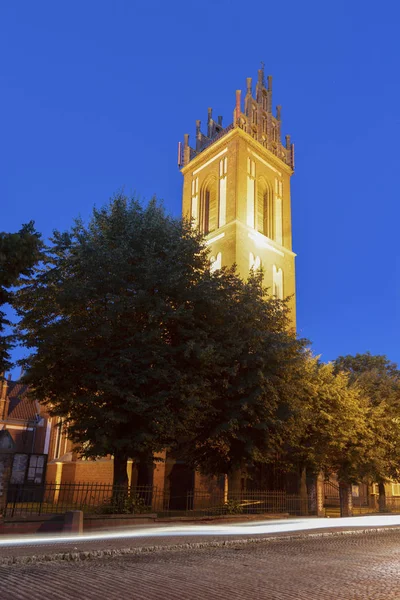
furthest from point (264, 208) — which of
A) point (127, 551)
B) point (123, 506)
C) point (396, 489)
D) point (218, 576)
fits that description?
point (218, 576)

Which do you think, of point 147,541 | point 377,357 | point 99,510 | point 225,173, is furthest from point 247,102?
point 147,541

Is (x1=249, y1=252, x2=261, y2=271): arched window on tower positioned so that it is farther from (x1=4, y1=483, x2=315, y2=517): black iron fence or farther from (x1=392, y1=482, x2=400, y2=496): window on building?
(x1=4, y1=483, x2=315, y2=517): black iron fence

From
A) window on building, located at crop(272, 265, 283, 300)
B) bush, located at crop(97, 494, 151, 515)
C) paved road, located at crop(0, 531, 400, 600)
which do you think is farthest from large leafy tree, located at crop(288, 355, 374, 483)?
window on building, located at crop(272, 265, 283, 300)

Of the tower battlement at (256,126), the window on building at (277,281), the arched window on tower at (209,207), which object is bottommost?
the window on building at (277,281)

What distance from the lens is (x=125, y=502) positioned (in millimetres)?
16453

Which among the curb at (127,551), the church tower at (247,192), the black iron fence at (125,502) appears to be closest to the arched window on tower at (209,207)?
the church tower at (247,192)

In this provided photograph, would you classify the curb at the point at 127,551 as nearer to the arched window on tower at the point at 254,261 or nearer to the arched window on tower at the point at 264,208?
the arched window on tower at the point at 254,261

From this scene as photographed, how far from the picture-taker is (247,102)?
179ft

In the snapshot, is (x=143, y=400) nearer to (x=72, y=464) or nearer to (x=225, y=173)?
(x=72, y=464)

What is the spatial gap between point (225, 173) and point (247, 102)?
9818mm

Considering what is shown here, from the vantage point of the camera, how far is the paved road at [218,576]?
19.2ft

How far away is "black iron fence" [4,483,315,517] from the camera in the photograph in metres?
14.7

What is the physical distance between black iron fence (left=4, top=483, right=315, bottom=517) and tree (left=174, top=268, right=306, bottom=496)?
190cm

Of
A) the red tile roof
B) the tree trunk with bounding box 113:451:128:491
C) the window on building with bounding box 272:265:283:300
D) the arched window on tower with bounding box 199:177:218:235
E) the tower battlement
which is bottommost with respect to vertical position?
the tree trunk with bounding box 113:451:128:491
